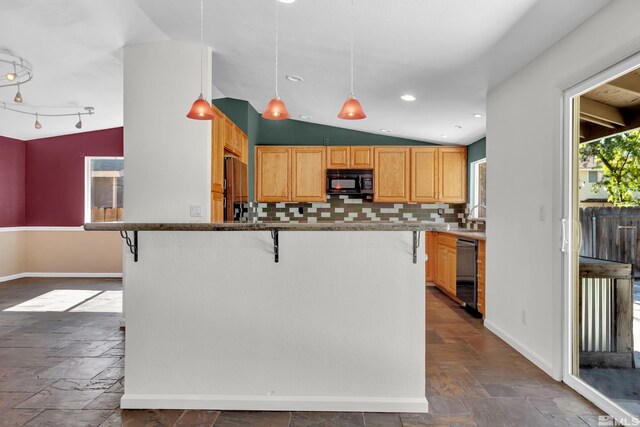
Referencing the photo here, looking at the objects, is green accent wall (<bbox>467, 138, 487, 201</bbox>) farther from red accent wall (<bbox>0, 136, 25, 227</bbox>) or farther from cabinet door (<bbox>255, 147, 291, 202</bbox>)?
red accent wall (<bbox>0, 136, 25, 227</bbox>)

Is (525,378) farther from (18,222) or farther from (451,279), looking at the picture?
(18,222)

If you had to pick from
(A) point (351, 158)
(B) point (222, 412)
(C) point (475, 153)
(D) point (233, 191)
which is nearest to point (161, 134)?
(D) point (233, 191)

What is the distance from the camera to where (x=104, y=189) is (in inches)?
269

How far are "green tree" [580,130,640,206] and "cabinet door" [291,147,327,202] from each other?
4.07 m

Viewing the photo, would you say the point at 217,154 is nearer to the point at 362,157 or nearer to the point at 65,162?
the point at 362,157

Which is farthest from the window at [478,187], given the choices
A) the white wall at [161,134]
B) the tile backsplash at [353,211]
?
the white wall at [161,134]

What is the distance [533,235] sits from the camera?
125 inches

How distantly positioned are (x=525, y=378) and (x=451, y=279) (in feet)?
8.06

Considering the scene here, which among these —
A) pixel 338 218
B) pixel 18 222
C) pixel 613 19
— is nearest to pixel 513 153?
pixel 613 19

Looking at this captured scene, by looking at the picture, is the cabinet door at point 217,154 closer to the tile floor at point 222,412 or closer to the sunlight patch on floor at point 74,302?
the tile floor at point 222,412

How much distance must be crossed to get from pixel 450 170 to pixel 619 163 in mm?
3931

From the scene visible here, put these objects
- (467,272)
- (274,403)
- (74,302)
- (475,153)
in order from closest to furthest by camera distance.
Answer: (274,403) → (467,272) → (74,302) → (475,153)

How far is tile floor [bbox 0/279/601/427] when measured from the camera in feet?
7.52

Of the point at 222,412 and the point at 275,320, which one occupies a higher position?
the point at 275,320
